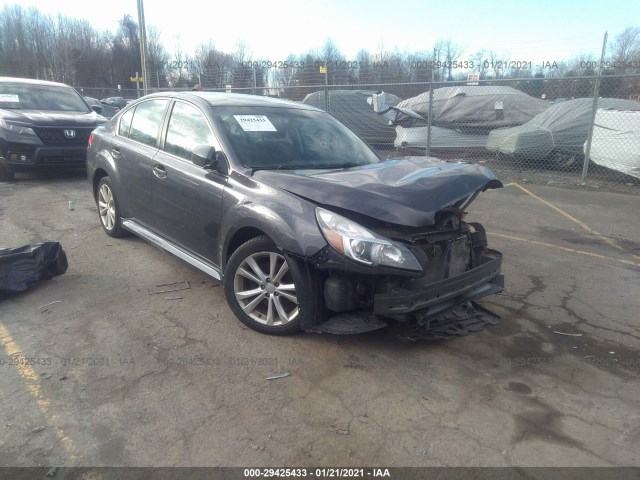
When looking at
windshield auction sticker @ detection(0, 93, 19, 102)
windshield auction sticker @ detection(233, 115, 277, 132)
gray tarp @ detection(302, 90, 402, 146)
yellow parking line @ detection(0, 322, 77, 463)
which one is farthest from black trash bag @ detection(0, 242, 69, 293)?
gray tarp @ detection(302, 90, 402, 146)

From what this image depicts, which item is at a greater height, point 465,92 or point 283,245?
point 465,92

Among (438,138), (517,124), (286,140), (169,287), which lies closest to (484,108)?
(517,124)

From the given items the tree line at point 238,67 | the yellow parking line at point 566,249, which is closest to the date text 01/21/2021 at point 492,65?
the tree line at point 238,67

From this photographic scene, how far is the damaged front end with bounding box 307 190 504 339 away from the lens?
306cm

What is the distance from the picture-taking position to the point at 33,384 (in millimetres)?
2994

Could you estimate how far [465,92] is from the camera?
13.2 m

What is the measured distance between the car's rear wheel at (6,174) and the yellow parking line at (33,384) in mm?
6541

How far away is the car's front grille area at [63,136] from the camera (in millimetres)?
8789

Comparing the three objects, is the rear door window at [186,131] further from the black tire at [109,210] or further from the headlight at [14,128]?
the headlight at [14,128]

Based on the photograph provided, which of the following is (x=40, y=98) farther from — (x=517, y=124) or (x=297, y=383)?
(x=517, y=124)

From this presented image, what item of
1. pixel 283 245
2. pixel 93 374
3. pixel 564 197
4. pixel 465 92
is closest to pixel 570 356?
pixel 283 245

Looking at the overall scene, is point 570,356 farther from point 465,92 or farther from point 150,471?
point 465,92

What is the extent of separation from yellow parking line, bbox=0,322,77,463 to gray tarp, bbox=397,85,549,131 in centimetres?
1144

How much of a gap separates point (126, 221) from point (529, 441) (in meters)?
4.41
